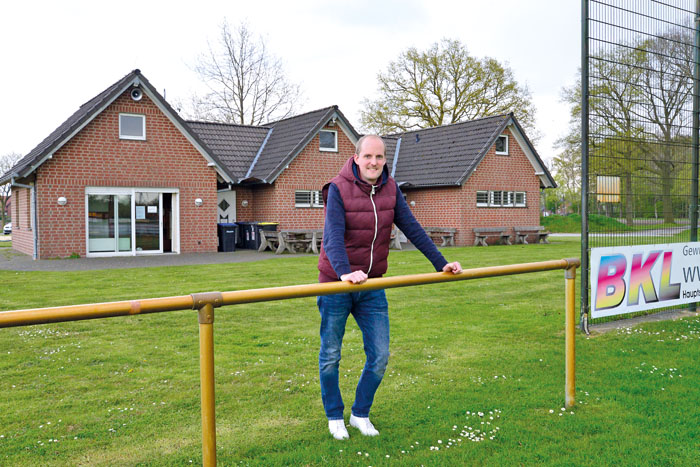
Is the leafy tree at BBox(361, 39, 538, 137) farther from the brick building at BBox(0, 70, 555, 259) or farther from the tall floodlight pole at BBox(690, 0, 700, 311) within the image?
the tall floodlight pole at BBox(690, 0, 700, 311)

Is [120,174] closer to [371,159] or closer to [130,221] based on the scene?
[130,221]

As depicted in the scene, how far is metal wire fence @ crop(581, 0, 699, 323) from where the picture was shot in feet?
26.0

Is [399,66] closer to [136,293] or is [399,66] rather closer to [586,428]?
[136,293]

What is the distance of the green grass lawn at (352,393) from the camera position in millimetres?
4035

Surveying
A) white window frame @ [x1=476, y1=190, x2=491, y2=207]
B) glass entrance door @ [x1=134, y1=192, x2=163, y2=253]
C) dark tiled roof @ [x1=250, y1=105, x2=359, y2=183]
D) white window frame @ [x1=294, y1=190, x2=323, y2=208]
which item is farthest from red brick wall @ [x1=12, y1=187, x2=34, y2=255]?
white window frame @ [x1=476, y1=190, x2=491, y2=207]

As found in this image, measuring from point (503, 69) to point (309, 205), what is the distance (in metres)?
26.4

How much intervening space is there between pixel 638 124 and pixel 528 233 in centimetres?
2202

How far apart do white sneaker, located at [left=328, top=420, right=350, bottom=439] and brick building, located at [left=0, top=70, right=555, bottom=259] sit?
1817cm

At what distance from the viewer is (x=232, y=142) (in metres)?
28.0

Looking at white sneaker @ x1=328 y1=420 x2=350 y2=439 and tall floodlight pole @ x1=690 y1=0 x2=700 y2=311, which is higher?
tall floodlight pole @ x1=690 y1=0 x2=700 y2=311

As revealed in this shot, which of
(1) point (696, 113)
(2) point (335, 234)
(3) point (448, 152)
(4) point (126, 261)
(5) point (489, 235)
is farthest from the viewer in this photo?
(3) point (448, 152)

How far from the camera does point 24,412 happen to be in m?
4.80

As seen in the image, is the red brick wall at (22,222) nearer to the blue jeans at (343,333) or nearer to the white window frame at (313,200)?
the white window frame at (313,200)

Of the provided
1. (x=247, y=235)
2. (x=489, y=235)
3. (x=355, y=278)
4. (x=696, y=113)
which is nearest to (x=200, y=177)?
(x=247, y=235)
